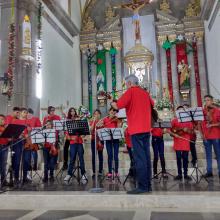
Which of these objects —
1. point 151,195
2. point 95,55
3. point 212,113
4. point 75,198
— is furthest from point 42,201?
point 95,55

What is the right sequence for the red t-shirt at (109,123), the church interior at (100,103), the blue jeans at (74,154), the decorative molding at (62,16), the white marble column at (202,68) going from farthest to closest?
the white marble column at (202,68), the decorative molding at (62,16), the red t-shirt at (109,123), the blue jeans at (74,154), the church interior at (100,103)

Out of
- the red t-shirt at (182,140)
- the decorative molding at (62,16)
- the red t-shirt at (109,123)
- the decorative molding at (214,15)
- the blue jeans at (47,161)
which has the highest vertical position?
the decorative molding at (62,16)

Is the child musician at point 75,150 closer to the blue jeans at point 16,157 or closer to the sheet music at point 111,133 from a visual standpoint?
the sheet music at point 111,133

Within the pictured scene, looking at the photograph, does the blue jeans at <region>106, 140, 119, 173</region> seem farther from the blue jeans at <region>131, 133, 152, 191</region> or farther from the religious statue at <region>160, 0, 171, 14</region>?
the religious statue at <region>160, 0, 171, 14</region>

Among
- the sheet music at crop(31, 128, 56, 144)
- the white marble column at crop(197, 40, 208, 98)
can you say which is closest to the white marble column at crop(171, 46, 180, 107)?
the white marble column at crop(197, 40, 208, 98)

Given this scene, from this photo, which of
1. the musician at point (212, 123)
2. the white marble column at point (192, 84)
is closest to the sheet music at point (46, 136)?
the musician at point (212, 123)

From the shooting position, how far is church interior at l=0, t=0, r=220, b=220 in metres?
4.16

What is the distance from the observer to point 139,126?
437 cm

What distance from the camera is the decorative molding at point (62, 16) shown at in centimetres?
1262

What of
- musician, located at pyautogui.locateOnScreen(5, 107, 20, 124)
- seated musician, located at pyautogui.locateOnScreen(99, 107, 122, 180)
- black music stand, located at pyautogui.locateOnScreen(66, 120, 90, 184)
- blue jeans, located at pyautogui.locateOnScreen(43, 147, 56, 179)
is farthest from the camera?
blue jeans, located at pyautogui.locateOnScreen(43, 147, 56, 179)

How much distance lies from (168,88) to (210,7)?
4315 mm

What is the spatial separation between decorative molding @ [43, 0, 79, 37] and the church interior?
5 cm

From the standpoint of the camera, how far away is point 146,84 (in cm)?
1503

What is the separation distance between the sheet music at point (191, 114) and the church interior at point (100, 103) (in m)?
0.02
